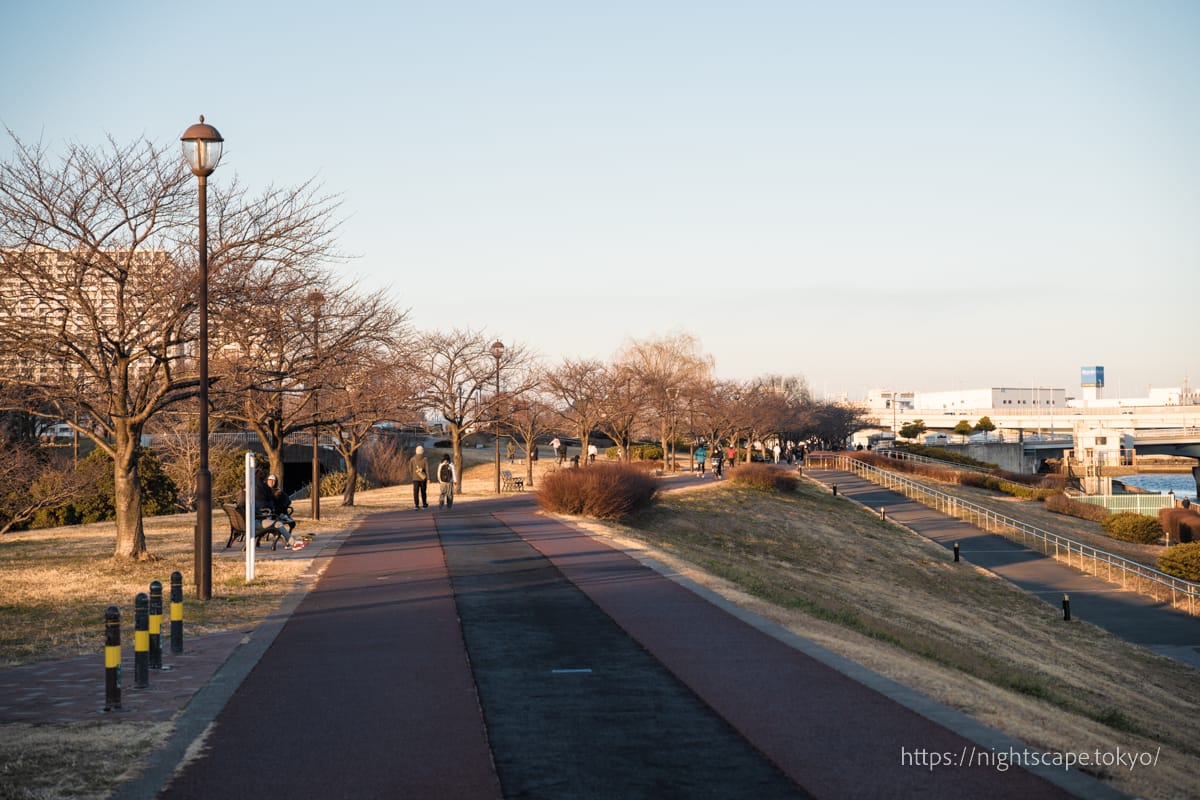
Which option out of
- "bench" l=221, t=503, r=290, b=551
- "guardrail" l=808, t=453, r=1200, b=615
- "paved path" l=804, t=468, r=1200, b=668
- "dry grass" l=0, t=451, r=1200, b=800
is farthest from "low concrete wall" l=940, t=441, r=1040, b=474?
"bench" l=221, t=503, r=290, b=551

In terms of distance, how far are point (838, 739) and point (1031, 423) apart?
6404 inches

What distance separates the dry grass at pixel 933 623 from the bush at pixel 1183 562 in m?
7.18

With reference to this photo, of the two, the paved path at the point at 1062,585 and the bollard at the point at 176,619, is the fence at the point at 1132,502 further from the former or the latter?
the bollard at the point at 176,619

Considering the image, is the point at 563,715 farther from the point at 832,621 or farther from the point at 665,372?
Result: the point at 665,372

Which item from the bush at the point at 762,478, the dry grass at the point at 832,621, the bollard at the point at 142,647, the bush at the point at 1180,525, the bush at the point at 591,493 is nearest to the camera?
the dry grass at the point at 832,621

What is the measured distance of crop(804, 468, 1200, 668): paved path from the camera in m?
26.9

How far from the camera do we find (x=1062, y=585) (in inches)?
1359

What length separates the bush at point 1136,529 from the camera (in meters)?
49.9

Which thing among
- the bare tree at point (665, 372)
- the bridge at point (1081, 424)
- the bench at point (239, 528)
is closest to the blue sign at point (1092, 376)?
the bridge at point (1081, 424)

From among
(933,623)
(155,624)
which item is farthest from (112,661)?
(933,623)

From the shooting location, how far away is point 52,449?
42031mm

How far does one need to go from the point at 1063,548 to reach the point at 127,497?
1370 inches

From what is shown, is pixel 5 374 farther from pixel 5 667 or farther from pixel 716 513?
pixel 716 513

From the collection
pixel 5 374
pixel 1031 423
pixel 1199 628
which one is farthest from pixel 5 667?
pixel 1031 423
